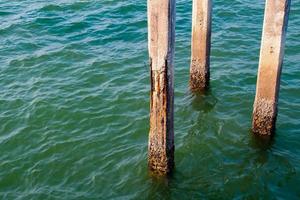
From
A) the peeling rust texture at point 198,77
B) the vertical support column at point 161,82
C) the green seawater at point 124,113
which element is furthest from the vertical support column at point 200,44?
the vertical support column at point 161,82

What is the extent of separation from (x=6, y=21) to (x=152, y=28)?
1356 centimetres

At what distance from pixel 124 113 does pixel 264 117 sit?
171 inches

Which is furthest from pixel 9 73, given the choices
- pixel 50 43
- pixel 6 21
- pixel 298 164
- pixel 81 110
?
pixel 298 164

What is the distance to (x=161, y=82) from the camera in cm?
1002

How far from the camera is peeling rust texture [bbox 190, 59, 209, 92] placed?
14180mm

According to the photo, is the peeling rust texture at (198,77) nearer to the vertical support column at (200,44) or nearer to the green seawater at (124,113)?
the vertical support column at (200,44)

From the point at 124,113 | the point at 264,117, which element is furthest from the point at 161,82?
the point at 124,113

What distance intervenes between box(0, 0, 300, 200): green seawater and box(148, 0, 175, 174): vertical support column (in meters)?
0.71

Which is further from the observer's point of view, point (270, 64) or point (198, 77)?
point (198, 77)

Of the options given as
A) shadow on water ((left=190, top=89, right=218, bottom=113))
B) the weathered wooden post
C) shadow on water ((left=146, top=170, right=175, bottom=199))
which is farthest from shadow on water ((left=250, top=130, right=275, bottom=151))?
shadow on water ((left=146, top=170, right=175, bottom=199))

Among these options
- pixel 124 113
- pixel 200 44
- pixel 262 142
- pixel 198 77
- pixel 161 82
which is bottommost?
pixel 262 142

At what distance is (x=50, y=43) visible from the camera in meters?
18.9

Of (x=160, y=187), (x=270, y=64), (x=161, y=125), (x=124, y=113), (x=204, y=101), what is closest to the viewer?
(x=161, y=125)

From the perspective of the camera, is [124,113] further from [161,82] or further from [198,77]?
[161,82]
